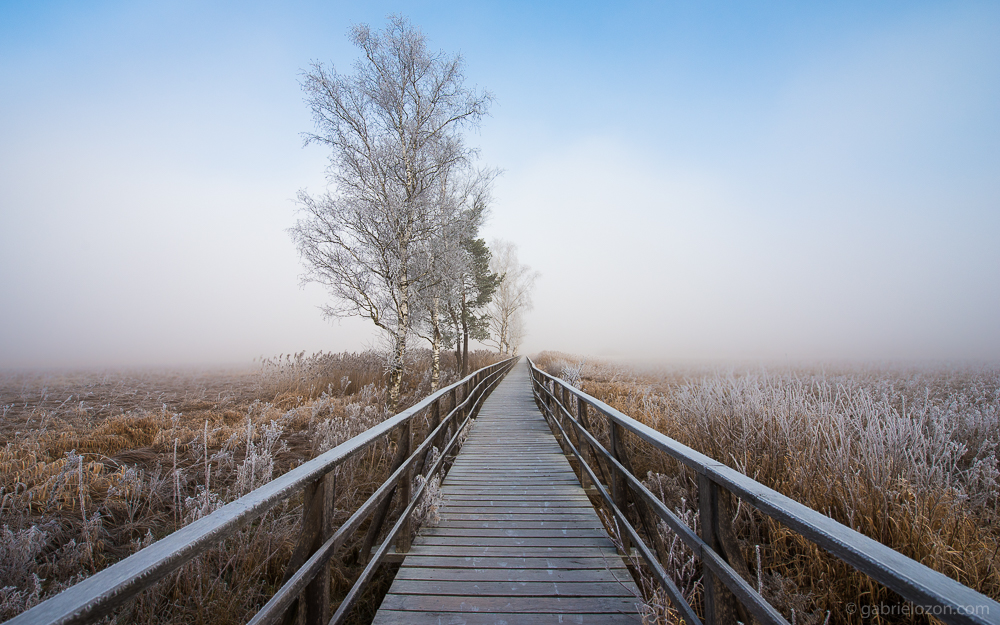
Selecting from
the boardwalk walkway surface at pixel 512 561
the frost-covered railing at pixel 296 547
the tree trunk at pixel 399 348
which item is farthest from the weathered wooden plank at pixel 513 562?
the tree trunk at pixel 399 348

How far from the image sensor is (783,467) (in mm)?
3564

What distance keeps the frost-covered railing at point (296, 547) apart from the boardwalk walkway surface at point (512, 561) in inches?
14.2

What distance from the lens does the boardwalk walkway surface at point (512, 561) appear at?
8.12 ft

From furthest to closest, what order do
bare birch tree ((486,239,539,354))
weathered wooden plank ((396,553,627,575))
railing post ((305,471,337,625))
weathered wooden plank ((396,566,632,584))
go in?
bare birch tree ((486,239,539,354)) < weathered wooden plank ((396,553,627,575)) < weathered wooden plank ((396,566,632,584)) < railing post ((305,471,337,625))

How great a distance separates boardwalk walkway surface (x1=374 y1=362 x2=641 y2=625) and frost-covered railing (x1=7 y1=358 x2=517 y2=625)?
1.18ft

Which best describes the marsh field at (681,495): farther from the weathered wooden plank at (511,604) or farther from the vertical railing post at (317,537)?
the vertical railing post at (317,537)

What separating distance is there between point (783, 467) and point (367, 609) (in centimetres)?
377

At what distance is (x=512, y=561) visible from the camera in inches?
120

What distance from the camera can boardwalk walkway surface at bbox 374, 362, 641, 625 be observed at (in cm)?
247

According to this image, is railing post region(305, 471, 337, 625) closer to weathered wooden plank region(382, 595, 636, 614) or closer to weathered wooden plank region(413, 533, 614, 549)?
weathered wooden plank region(382, 595, 636, 614)

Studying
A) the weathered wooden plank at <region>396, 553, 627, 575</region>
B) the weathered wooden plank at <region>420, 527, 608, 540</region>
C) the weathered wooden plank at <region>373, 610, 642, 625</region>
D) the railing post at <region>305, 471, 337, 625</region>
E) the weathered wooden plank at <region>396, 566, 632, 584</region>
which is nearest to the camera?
the railing post at <region>305, 471, 337, 625</region>

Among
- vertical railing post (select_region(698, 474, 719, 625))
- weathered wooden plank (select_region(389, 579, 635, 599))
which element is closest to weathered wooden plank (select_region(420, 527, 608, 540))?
weathered wooden plank (select_region(389, 579, 635, 599))

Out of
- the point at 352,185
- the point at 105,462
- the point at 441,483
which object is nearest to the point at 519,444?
the point at 441,483

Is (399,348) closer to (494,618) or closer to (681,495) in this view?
(681,495)
